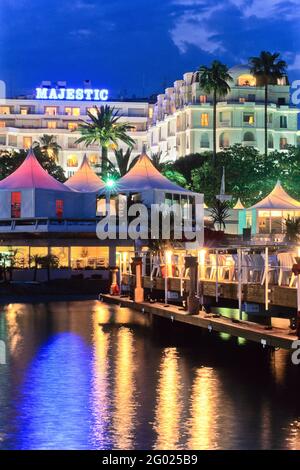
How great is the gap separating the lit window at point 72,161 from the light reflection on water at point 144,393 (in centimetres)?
15028

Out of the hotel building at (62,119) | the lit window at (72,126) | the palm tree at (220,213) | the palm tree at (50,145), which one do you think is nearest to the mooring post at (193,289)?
the palm tree at (220,213)

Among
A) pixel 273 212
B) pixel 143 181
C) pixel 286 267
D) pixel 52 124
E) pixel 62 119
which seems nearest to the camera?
pixel 286 267

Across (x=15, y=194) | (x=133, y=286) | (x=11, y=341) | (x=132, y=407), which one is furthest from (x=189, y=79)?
(x=132, y=407)

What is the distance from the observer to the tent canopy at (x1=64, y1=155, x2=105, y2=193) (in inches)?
3159

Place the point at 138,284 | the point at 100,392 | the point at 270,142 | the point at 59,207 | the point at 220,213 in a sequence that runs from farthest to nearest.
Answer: the point at 270,142 → the point at 220,213 → the point at 59,207 → the point at 138,284 → the point at 100,392

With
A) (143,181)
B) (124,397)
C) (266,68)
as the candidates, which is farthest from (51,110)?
(124,397)

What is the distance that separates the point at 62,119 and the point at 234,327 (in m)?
162

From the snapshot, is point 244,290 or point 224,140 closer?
point 244,290

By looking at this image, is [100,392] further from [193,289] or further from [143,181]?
[143,181]

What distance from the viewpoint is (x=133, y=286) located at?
124 ft

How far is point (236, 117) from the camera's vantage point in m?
148

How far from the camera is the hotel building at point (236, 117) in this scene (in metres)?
148

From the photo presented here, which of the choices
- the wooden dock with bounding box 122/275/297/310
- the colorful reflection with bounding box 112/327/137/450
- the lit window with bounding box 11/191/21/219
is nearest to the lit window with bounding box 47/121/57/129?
the lit window with bounding box 11/191/21/219
